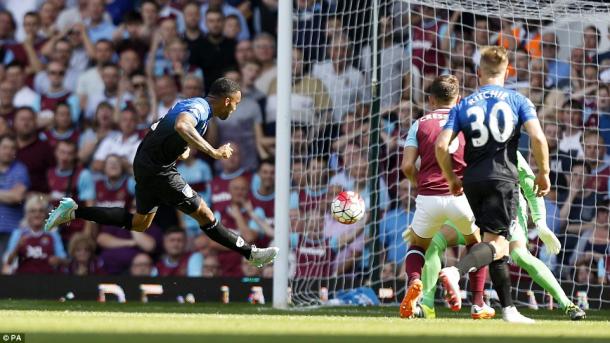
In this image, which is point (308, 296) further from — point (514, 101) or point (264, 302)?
point (514, 101)

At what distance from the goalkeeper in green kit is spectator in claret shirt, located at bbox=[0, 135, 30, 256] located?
5685 millimetres

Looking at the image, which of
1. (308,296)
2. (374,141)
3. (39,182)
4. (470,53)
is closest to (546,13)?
(470,53)

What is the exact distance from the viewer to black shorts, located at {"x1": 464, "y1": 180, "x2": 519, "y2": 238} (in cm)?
720

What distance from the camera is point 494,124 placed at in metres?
7.29

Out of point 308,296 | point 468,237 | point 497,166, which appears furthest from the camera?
point 308,296

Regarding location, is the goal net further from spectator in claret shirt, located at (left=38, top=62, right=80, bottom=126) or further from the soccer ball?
spectator in claret shirt, located at (left=38, top=62, right=80, bottom=126)

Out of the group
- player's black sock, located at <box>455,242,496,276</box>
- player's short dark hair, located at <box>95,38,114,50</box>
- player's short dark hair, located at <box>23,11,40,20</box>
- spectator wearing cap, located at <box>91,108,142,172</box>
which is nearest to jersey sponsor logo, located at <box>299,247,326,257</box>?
spectator wearing cap, located at <box>91,108,142,172</box>

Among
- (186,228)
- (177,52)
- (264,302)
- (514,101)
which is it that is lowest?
(264,302)

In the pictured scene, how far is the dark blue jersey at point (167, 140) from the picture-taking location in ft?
28.5

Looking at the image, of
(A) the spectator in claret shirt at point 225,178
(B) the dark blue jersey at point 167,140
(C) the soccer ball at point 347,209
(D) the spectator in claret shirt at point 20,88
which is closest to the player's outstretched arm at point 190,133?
(B) the dark blue jersey at point 167,140

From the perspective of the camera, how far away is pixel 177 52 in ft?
41.6

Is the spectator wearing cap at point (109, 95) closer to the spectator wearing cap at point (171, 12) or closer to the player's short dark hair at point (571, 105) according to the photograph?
the spectator wearing cap at point (171, 12)

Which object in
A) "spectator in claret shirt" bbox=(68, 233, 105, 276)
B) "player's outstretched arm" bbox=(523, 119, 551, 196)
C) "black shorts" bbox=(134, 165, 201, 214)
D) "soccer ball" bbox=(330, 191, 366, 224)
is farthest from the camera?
"spectator in claret shirt" bbox=(68, 233, 105, 276)

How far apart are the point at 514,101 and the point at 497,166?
46 cm
